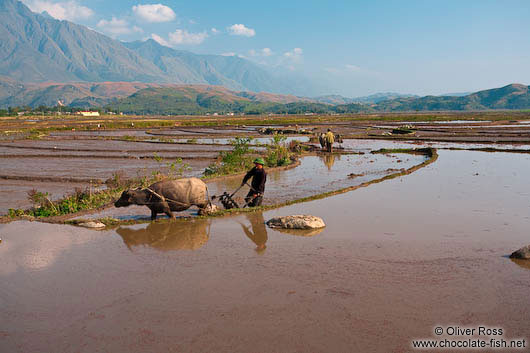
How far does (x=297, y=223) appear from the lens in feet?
29.6

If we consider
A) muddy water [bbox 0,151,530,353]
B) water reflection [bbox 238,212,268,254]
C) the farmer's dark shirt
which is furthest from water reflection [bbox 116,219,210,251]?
the farmer's dark shirt

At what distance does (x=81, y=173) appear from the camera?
18.6 metres

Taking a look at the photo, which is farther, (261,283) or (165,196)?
(165,196)

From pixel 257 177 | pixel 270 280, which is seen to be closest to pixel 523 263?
pixel 270 280

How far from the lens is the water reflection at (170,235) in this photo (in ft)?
26.5

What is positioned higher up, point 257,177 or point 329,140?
point 329,140

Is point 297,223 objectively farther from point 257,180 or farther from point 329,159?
point 329,159

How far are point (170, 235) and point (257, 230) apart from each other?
2.04 metres

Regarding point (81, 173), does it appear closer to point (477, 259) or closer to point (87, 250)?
point (87, 250)

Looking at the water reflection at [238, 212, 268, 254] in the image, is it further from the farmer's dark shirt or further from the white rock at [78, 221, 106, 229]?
the white rock at [78, 221, 106, 229]

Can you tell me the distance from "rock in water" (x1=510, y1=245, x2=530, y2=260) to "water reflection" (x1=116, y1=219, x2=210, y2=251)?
6179 mm

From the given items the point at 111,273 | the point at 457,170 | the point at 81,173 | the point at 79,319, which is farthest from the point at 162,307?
the point at 457,170

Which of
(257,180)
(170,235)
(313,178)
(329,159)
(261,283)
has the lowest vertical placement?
(261,283)

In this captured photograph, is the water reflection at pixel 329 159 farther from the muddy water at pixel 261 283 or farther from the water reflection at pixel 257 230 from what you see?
the muddy water at pixel 261 283
